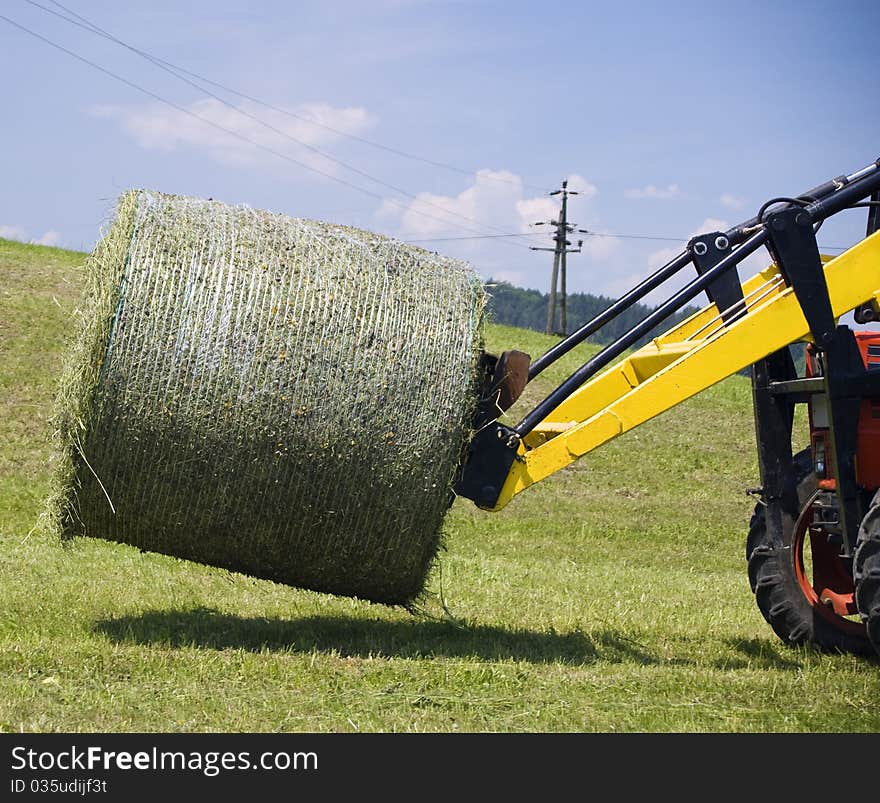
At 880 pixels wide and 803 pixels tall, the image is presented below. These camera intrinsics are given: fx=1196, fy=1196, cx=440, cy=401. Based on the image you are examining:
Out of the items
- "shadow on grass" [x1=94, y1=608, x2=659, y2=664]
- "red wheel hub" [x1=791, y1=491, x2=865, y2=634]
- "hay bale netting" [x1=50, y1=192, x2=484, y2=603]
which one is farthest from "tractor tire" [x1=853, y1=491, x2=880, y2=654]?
"hay bale netting" [x1=50, y1=192, x2=484, y2=603]

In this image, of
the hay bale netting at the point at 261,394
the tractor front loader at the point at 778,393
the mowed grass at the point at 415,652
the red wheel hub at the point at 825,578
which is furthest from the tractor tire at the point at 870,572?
the hay bale netting at the point at 261,394

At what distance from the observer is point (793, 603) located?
23.9 ft

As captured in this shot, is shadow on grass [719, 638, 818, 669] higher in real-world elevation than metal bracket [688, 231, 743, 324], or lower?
lower

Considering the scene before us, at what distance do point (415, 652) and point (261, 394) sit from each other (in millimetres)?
1811

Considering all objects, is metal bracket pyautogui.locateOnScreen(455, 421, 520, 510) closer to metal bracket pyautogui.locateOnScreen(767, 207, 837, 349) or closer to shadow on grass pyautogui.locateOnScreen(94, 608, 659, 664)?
shadow on grass pyautogui.locateOnScreen(94, 608, 659, 664)

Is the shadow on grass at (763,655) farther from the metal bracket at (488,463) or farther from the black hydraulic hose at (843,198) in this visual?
the black hydraulic hose at (843,198)

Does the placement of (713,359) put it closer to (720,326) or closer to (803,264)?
(720,326)

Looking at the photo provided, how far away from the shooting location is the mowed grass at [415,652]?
547 centimetres

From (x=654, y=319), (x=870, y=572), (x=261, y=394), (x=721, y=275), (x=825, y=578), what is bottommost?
(x=825, y=578)

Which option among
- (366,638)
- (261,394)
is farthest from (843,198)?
(366,638)

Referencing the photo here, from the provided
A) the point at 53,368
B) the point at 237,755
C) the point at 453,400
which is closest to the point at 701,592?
the point at 453,400

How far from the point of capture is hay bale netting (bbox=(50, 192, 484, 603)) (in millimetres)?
6023

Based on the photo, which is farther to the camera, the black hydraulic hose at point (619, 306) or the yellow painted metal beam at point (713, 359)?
the black hydraulic hose at point (619, 306)

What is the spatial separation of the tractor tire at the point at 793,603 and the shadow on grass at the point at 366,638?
85 centimetres
